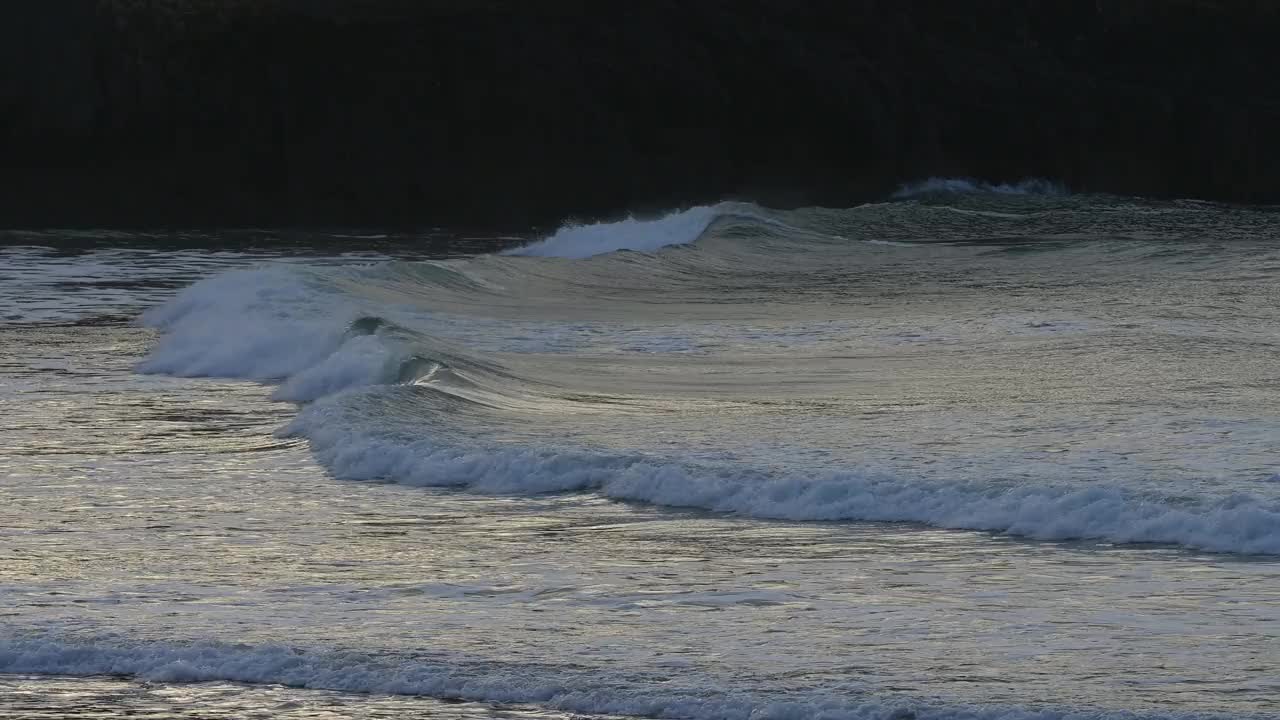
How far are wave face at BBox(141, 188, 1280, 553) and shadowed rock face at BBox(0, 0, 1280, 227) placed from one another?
21726 millimetres

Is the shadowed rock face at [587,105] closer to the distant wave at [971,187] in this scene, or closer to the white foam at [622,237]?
the distant wave at [971,187]

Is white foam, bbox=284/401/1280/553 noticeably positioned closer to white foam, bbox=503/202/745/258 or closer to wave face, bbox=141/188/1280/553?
wave face, bbox=141/188/1280/553

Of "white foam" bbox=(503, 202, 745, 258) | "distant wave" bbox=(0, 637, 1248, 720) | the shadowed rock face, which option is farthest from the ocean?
the shadowed rock face

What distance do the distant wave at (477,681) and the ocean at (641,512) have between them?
0.06ft

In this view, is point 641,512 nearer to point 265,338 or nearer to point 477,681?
point 477,681

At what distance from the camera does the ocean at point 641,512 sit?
22.4 feet

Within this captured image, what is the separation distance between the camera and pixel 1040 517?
9.16 m

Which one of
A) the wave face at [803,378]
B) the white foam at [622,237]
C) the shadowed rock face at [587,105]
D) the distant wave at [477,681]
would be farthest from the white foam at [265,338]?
the shadowed rock face at [587,105]

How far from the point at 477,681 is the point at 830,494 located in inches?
130

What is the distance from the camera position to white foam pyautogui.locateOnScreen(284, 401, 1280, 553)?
349 inches

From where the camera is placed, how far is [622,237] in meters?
32.2

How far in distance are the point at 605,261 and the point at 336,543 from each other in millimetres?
18494

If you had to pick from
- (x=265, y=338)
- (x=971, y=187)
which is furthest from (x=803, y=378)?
(x=971, y=187)

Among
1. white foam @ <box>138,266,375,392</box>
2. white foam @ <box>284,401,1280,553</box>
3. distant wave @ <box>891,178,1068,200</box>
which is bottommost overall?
distant wave @ <box>891,178,1068,200</box>
